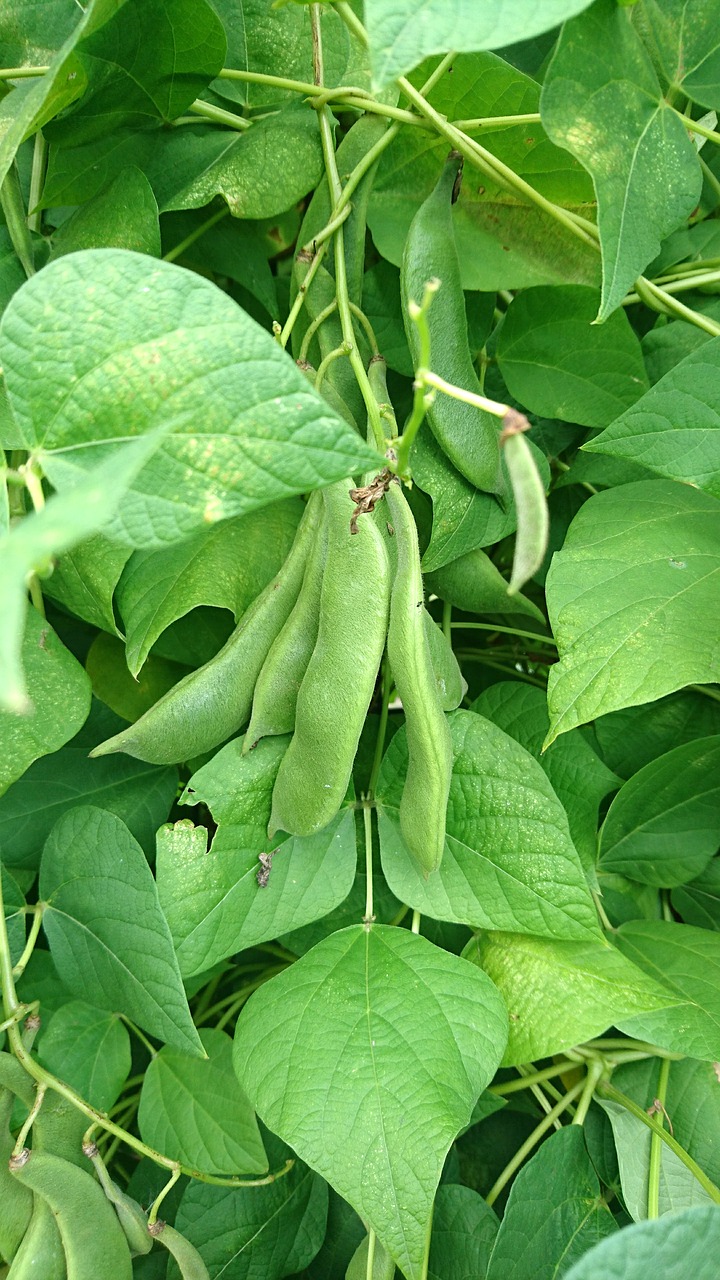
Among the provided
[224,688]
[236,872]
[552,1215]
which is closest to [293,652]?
[224,688]

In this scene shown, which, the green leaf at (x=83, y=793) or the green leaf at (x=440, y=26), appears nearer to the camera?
the green leaf at (x=440, y=26)

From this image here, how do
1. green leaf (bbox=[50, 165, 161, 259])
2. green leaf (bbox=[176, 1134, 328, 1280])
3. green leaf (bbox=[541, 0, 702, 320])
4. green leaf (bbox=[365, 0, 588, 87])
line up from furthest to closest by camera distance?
green leaf (bbox=[176, 1134, 328, 1280]) → green leaf (bbox=[50, 165, 161, 259]) → green leaf (bbox=[541, 0, 702, 320]) → green leaf (bbox=[365, 0, 588, 87])

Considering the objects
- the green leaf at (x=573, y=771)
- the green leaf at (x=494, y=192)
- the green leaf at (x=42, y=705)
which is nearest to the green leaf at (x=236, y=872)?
the green leaf at (x=42, y=705)

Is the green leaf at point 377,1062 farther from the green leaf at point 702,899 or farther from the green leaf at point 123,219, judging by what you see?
the green leaf at point 123,219

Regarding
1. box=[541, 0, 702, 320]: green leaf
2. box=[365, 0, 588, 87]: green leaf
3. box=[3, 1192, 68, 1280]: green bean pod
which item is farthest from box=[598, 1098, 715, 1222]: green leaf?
box=[365, 0, 588, 87]: green leaf

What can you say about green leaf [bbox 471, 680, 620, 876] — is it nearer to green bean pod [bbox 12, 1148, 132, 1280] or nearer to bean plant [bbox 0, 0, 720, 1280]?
bean plant [bbox 0, 0, 720, 1280]

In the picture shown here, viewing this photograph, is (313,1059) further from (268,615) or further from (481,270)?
(481,270)
